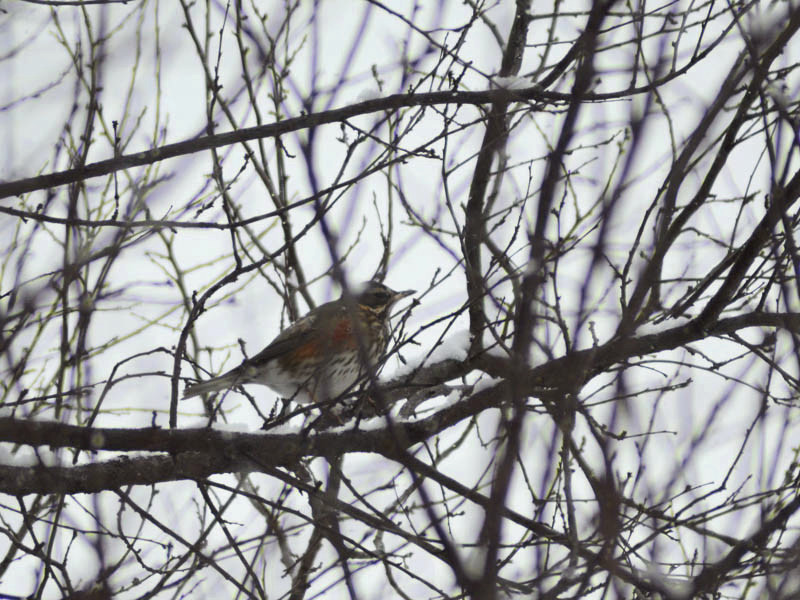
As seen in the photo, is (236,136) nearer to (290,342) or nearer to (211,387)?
(211,387)

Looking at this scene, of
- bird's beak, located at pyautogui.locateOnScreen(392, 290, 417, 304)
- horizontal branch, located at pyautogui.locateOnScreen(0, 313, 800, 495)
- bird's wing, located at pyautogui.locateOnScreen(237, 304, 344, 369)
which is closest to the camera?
horizontal branch, located at pyautogui.locateOnScreen(0, 313, 800, 495)

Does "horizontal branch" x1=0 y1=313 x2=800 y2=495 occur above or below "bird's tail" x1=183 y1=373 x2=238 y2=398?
below

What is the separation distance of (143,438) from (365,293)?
5030mm

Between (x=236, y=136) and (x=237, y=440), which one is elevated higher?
(x=236, y=136)

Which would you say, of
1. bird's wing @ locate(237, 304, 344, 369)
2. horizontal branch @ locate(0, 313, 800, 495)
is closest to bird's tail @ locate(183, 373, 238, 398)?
bird's wing @ locate(237, 304, 344, 369)

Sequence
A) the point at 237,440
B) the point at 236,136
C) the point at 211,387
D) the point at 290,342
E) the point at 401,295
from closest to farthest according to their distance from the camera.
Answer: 1. the point at 236,136
2. the point at 237,440
3. the point at 211,387
4. the point at 290,342
5. the point at 401,295

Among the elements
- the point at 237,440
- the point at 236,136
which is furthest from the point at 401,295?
the point at 236,136

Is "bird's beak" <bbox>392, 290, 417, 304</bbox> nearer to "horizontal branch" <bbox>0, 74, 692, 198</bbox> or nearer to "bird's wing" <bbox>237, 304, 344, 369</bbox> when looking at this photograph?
"bird's wing" <bbox>237, 304, 344, 369</bbox>

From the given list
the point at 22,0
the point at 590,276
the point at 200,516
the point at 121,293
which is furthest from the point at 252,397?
the point at 590,276

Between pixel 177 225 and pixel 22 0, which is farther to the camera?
pixel 22 0

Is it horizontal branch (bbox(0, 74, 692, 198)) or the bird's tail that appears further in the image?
the bird's tail

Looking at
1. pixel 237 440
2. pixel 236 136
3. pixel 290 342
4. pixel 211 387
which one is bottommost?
pixel 237 440

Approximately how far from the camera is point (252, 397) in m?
5.97

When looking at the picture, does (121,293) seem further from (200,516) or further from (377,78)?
(377,78)
